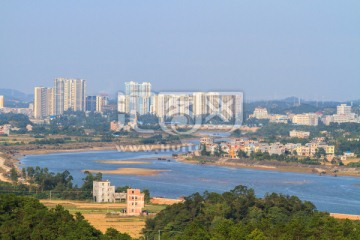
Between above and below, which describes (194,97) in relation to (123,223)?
above

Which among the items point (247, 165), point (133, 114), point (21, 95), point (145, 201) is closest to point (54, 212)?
point (145, 201)

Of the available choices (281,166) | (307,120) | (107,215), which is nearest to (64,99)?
(307,120)

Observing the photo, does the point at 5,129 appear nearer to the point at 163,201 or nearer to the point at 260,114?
the point at 260,114

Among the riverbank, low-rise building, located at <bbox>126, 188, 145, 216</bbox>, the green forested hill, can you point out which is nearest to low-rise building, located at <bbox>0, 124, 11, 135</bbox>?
the riverbank

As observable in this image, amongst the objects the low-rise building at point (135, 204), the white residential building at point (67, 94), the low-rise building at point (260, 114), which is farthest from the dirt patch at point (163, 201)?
the white residential building at point (67, 94)

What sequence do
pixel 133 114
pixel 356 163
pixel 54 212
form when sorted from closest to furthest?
pixel 54 212, pixel 356 163, pixel 133 114

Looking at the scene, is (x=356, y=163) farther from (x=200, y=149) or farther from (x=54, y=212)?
(x=54, y=212)
